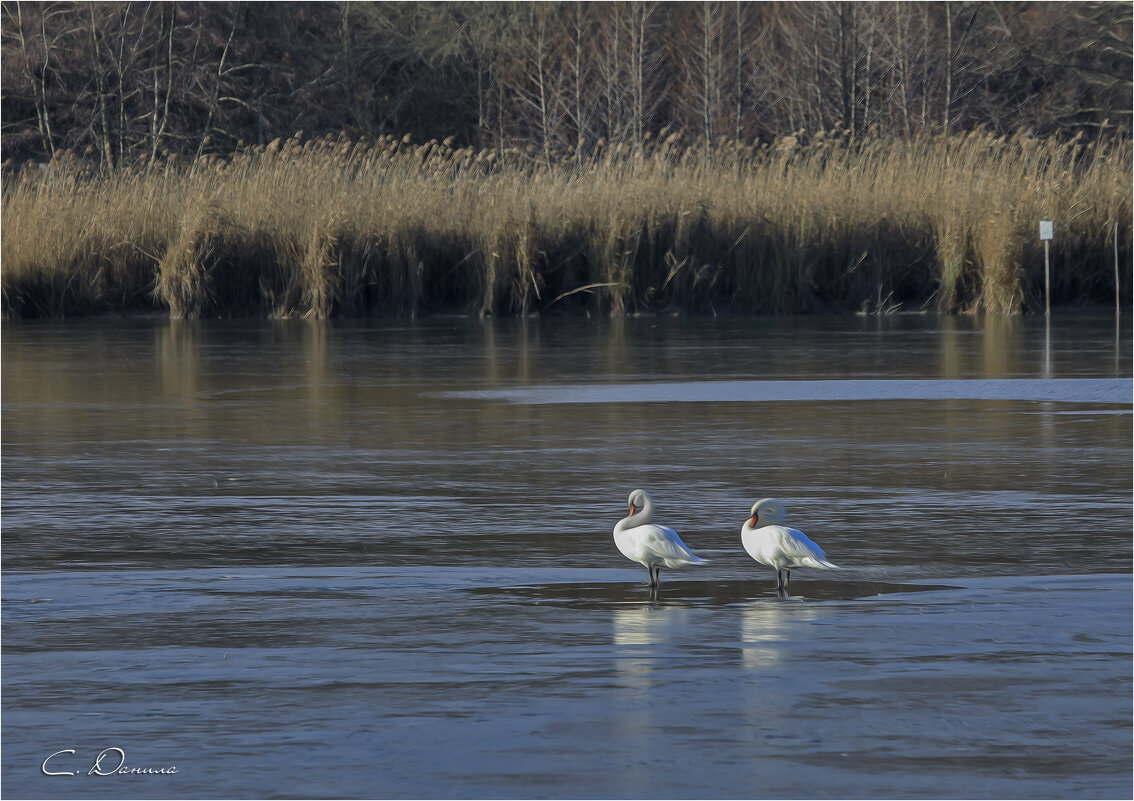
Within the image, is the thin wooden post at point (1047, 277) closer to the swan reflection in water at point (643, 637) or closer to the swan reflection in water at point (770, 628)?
the swan reflection in water at point (770, 628)

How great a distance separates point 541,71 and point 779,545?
148 feet

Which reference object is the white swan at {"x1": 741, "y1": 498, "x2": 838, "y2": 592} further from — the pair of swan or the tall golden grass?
the tall golden grass

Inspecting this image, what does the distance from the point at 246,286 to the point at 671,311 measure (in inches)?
227

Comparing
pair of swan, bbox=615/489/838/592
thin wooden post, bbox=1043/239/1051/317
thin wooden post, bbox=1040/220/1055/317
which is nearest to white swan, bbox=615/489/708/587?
pair of swan, bbox=615/489/838/592

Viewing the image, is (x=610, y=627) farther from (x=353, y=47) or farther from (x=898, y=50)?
(x=353, y=47)

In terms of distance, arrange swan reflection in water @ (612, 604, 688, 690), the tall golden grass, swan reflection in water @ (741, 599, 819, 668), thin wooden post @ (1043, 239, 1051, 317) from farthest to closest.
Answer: the tall golden grass < thin wooden post @ (1043, 239, 1051, 317) < swan reflection in water @ (741, 599, 819, 668) < swan reflection in water @ (612, 604, 688, 690)

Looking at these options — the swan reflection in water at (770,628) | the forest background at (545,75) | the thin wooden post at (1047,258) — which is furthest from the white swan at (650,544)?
the forest background at (545,75)

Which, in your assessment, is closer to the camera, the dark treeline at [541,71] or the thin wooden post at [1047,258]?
the thin wooden post at [1047,258]

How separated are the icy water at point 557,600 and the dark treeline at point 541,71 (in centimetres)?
3715

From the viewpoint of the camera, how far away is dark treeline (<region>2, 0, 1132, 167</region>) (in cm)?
5003

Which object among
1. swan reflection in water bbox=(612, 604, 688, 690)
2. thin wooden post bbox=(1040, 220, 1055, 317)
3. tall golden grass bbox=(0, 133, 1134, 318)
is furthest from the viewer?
tall golden grass bbox=(0, 133, 1134, 318)

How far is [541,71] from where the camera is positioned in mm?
50469

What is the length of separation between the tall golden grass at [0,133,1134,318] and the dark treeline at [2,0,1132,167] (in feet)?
73.7

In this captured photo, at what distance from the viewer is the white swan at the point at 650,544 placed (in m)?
6.32
